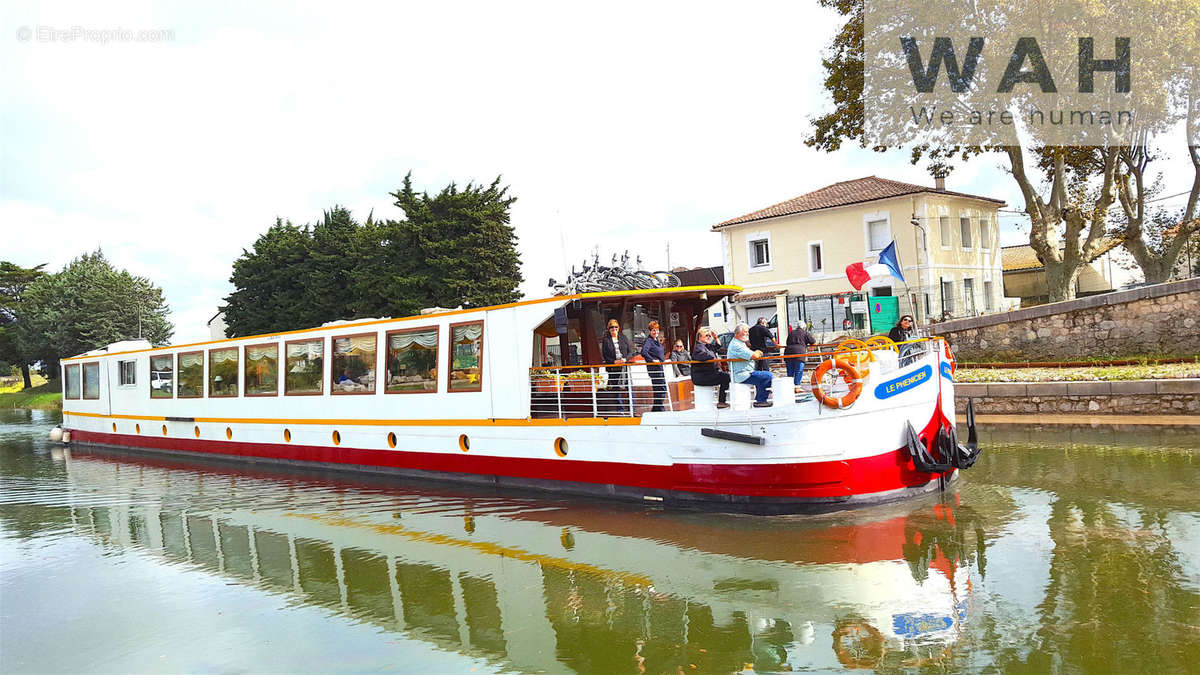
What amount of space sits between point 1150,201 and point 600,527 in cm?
3299

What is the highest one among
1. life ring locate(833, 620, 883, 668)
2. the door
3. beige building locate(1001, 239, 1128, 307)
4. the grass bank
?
beige building locate(1001, 239, 1128, 307)

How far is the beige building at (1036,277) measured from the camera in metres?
40.2

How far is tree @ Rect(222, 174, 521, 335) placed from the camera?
38188mm

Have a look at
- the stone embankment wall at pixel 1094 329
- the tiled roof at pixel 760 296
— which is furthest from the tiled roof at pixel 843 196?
the stone embankment wall at pixel 1094 329

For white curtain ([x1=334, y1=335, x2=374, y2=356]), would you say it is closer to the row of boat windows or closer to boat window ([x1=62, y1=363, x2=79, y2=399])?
the row of boat windows

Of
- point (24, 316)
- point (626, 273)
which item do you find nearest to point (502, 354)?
point (626, 273)

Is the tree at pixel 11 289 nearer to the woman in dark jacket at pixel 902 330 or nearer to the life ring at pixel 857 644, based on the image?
the woman in dark jacket at pixel 902 330

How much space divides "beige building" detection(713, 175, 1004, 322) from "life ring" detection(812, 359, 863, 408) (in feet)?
72.7

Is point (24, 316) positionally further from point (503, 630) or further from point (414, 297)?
point (503, 630)

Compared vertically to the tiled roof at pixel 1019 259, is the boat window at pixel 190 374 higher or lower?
lower

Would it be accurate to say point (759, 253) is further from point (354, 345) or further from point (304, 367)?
point (354, 345)

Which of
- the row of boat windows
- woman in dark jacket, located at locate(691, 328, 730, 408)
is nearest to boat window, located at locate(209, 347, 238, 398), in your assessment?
the row of boat windows

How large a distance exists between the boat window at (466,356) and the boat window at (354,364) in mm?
2068

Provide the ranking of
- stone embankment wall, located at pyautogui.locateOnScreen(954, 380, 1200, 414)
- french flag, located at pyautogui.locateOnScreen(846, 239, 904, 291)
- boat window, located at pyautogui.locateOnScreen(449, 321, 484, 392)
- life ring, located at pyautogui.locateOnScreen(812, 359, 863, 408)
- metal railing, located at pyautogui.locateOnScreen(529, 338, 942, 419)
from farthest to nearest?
french flag, located at pyautogui.locateOnScreen(846, 239, 904, 291)
stone embankment wall, located at pyautogui.locateOnScreen(954, 380, 1200, 414)
boat window, located at pyautogui.locateOnScreen(449, 321, 484, 392)
metal railing, located at pyautogui.locateOnScreen(529, 338, 942, 419)
life ring, located at pyautogui.locateOnScreen(812, 359, 863, 408)
